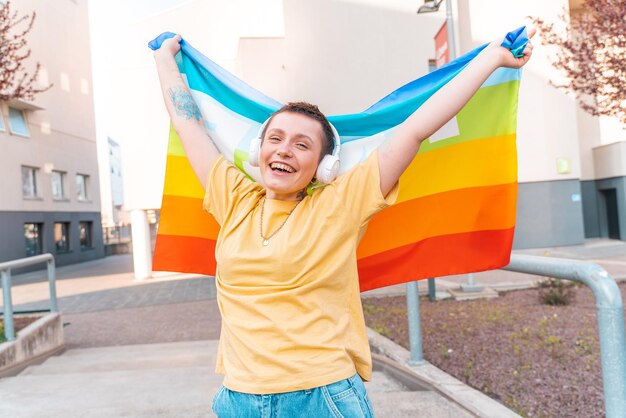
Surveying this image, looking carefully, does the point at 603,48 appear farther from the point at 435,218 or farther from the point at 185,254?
the point at 185,254

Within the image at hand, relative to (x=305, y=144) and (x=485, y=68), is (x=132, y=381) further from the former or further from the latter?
(x=485, y=68)

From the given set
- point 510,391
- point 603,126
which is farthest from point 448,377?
point 603,126

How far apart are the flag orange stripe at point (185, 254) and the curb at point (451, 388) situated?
183cm

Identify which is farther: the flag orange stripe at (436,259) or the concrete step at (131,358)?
the concrete step at (131,358)

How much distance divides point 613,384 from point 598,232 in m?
20.1

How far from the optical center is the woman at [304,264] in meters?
1.61

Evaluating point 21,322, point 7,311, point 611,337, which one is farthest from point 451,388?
point 21,322

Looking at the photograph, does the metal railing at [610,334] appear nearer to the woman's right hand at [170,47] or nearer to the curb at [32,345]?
the woman's right hand at [170,47]

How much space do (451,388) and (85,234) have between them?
28718mm

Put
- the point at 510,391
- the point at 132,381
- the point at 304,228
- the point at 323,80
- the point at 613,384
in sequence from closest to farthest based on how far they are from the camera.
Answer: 1. the point at 304,228
2. the point at 613,384
3. the point at 510,391
4. the point at 132,381
5. the point at 323,80

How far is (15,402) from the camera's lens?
372 centimetres

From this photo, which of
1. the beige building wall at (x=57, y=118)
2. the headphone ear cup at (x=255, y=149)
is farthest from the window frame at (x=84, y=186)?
the headphone ear cup at (x=255, y=149)

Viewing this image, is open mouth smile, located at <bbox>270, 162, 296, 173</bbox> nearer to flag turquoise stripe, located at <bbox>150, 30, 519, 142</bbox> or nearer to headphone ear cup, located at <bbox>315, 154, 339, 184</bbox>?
headphone ear cup, located at <bbox>315, 154, 339, 184</bbox>

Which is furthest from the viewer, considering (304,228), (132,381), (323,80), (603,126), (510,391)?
(603,126)
